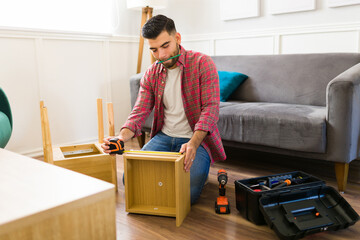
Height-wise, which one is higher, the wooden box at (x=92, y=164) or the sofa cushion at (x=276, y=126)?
the sofa cushion at (x=276, y=126)

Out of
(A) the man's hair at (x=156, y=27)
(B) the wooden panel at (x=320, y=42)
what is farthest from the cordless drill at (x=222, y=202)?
(B) the wooden panel at (x=320, y=42)

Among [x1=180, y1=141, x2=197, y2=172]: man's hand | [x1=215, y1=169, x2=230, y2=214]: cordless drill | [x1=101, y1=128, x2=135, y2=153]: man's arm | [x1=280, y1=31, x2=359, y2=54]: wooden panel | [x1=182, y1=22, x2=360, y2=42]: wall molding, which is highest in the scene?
[x1=182, y1=22, x2=360, y2=42]: wall molding

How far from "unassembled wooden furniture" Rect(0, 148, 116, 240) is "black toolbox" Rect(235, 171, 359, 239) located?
74cm

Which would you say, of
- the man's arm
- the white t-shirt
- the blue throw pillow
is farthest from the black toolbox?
the blue throw pillow

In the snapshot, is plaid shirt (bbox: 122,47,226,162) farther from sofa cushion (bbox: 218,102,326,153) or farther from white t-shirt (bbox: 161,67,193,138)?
sofa cushion (bbox: 218,102,326,153)

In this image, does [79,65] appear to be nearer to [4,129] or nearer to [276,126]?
[4,129]

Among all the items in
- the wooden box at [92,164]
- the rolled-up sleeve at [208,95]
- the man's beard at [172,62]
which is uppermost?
the man's beard at [172,62]

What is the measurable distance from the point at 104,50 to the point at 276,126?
1.93m

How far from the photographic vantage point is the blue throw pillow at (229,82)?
2.61 meters

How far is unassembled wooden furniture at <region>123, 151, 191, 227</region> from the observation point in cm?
151

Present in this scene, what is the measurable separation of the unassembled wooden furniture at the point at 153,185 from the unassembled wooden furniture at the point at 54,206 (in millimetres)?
605

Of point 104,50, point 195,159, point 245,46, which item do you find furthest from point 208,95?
point 104,50

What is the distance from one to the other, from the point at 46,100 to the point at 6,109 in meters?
0.82

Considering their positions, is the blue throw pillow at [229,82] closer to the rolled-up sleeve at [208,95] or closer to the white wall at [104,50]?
the white wall at [104,50]
